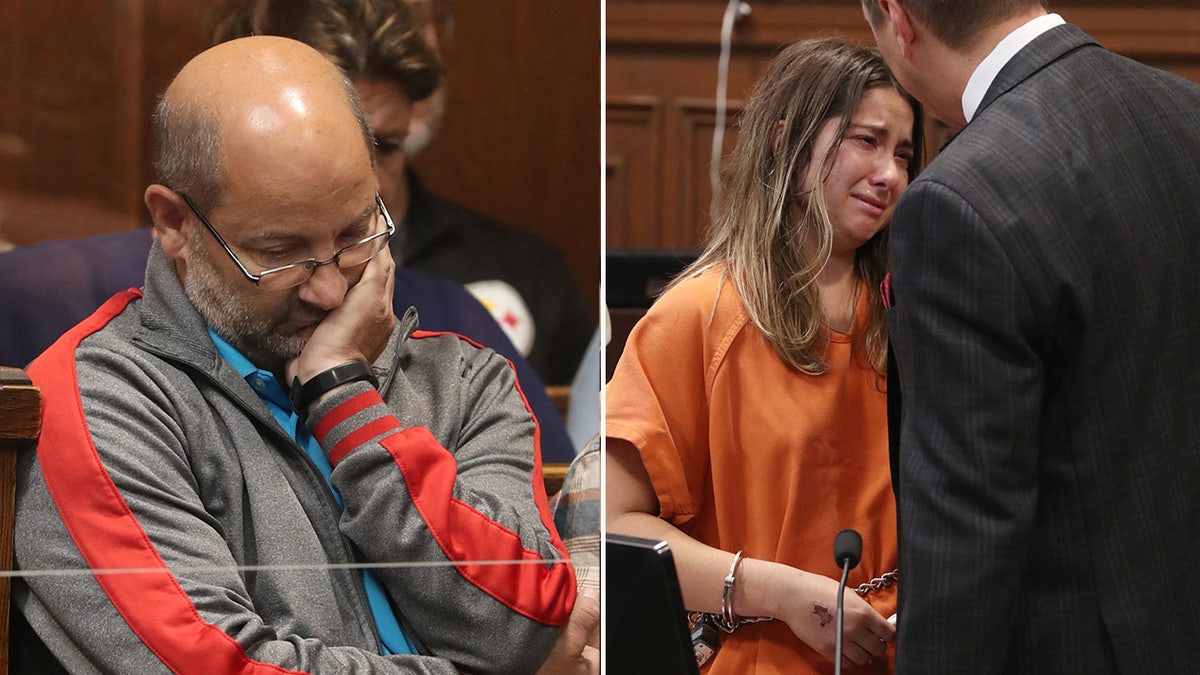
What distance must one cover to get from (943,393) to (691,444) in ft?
1.41

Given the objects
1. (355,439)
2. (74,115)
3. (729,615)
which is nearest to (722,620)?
(729,615)

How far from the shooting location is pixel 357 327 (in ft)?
3.94

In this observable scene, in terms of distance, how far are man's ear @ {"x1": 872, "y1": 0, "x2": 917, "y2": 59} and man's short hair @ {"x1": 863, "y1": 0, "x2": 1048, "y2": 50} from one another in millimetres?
11

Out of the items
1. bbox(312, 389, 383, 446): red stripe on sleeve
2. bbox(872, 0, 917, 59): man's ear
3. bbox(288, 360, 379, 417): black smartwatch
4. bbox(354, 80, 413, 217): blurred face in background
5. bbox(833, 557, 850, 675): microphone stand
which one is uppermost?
bbox(872, 0, 917, 59): man's ear

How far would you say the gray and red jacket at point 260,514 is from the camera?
1.11m

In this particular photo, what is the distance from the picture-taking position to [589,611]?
4.17 feet

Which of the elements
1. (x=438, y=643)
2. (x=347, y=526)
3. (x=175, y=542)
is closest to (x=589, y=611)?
(x=438, y=643)

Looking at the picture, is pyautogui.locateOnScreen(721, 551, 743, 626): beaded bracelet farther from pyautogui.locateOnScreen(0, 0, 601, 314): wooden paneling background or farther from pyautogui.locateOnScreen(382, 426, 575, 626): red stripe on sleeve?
pyautogui.locateOnScreen(0, 0, 601, 314): wooden paneling background

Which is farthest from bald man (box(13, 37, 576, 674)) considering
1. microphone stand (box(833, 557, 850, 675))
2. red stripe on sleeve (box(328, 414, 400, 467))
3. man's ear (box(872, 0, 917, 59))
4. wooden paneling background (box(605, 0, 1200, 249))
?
wooden paneling background (box(605, 0, 1200, 249))

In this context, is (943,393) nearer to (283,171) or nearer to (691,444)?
(691,444)

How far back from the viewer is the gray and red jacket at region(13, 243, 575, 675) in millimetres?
1107

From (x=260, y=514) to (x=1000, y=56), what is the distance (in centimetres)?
86

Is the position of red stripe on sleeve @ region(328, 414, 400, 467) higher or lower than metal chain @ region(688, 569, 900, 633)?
higher

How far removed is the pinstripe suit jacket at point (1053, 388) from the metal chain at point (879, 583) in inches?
10.2
